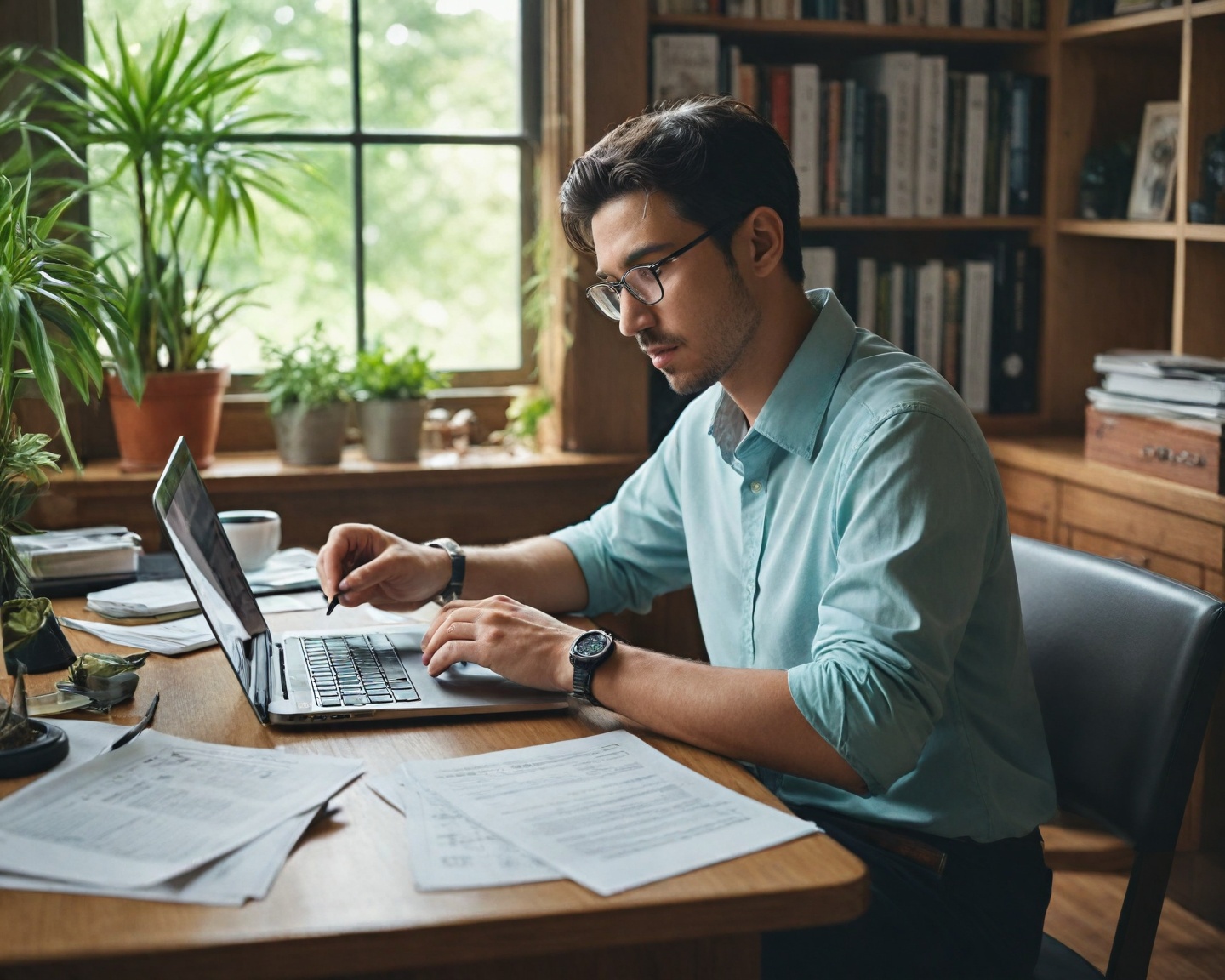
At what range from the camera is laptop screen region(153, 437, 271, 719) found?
1.28 m

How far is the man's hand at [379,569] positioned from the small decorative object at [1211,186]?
1687 millimetres

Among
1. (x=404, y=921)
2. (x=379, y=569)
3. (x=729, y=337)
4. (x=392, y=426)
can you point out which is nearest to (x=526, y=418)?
(x=392, y=426)

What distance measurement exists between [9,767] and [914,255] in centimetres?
254

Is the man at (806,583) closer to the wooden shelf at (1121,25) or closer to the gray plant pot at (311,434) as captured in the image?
the gray plant pot at (311,434)

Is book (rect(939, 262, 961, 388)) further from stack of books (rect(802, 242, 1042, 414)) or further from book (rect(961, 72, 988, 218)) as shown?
book (rect(961, 72, 988, 218))

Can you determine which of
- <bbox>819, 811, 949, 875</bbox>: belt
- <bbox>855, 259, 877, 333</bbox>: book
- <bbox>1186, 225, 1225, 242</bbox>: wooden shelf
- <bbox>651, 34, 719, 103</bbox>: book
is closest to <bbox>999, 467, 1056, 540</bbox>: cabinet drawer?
<bbox>855, 259, 877, 333</bbox>: book

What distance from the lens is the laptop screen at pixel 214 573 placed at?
1281mm

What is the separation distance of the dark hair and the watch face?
50cm

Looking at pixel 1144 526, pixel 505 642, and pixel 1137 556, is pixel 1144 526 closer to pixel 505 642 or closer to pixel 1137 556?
pixel 1137 556

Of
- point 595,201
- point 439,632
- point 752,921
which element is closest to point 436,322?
point 595,201

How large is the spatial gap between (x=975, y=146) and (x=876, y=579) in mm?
1990

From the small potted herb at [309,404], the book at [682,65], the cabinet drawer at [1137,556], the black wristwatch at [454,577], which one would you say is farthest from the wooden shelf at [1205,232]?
the small potted herb at [309,404]

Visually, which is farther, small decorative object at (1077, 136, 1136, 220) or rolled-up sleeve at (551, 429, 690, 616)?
small decorative object at (1077, 136, 1136, 220)

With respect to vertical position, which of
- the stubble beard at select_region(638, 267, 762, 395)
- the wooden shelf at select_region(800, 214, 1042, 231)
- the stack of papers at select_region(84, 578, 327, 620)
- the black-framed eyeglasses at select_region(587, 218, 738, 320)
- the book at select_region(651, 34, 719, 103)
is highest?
the book at select_region(651, 34, 719, 103)
